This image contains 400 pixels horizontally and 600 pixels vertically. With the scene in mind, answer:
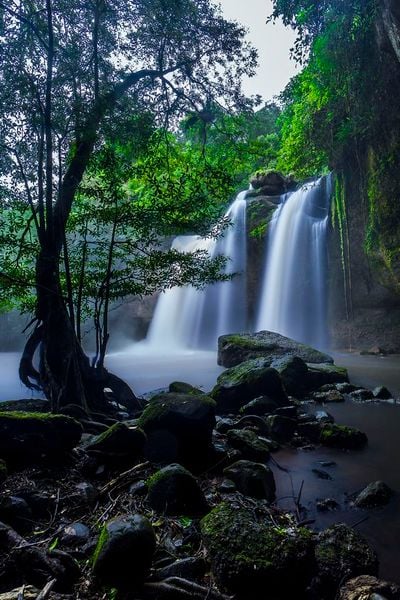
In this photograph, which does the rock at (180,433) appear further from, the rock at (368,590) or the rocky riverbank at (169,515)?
the rock at (368,590)

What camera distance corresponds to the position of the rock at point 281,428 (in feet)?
17.2

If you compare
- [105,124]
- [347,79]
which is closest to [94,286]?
[105,124]

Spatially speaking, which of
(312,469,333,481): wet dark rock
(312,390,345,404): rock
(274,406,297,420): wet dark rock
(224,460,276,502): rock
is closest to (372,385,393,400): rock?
(312,390,345,404): rock

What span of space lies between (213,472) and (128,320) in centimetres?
2020

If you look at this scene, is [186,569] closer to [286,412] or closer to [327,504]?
[327,504]

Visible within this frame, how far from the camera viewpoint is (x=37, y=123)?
223 inches

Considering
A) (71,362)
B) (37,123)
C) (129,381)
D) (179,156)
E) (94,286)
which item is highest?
(179,156)

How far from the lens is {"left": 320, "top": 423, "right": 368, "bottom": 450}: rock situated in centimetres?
482

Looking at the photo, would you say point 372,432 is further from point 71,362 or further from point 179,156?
point 179,156

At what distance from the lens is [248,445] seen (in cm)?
446

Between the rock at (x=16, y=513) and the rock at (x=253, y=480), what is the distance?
1881 millimetres

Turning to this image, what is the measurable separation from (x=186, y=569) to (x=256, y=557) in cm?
45

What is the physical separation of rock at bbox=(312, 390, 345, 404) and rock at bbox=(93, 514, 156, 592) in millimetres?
5936

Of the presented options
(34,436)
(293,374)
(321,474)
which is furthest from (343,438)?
(34,436)
